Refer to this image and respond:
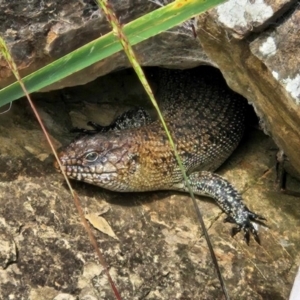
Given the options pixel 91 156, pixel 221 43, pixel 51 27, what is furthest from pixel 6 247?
pixel 221 43

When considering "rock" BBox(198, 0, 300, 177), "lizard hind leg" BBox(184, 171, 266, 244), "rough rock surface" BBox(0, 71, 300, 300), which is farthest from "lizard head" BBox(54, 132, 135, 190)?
"rock" BBox(198, 0, 300, 177)

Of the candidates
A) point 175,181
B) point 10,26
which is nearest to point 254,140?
point 175,181

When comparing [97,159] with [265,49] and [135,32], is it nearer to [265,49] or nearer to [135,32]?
[265,49]

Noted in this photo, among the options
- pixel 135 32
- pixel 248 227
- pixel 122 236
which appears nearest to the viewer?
pixel 135 32

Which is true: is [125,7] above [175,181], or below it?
above

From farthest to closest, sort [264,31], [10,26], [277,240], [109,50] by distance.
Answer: [277,240] < [10,26] < [264,31] < [109,50]

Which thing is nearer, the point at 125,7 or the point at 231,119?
the point at 125,7

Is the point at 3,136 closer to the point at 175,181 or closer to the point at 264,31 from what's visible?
the point at 175,181
